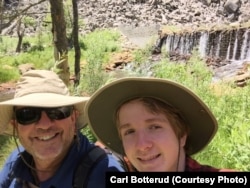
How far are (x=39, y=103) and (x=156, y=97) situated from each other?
1.96 feet

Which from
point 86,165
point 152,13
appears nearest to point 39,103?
point 86,165

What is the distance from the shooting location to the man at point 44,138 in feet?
6.23

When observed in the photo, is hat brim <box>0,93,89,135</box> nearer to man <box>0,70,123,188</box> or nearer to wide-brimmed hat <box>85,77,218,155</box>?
man <box>0,70,123,188</box>

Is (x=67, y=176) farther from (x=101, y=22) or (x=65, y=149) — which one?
(x=101, y=22)

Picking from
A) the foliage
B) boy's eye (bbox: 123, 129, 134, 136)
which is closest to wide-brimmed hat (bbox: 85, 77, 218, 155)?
boy's eye (bbox: 123, 129, 134, 136)

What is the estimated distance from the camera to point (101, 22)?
3850 cm

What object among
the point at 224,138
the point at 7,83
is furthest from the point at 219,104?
the point at 7,83

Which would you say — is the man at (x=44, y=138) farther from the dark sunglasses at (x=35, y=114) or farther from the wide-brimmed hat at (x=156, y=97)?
the wide-brimmed hat at (x=156, y=97)

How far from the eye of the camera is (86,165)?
1.82 m

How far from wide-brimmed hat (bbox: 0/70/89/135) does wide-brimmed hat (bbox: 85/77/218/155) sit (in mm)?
306

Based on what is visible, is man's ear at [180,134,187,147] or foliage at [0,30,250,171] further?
foliage at [0,30,250,171]

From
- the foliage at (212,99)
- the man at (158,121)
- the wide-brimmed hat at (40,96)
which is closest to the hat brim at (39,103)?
the wide-brimmed hat at (40,96)

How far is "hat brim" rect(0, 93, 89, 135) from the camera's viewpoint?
75.1 inches

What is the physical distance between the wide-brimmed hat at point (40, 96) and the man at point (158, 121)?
39cm
